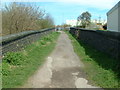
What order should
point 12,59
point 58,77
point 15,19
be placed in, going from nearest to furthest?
1. point 58,77
2. point 12,59
3. point 15,19

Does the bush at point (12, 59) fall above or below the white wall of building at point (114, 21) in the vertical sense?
below

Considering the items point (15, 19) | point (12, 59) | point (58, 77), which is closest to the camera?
point (58, 77)

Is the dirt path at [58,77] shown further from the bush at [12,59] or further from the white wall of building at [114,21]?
the white wall of building at [114,21]

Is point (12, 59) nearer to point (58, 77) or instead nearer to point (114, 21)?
point (58, 77)

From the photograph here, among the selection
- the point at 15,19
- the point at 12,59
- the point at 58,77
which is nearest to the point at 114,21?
the point at 15,19

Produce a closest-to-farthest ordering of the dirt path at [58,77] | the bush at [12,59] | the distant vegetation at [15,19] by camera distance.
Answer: the dirt path at [58,77] → the bush at [12,59] → the distant vegetation at [15,19]

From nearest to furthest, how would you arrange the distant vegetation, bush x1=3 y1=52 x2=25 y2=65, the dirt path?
the dirt path < bush x1=3 y1=52 x2=25 y2=65 < the distant vegetation

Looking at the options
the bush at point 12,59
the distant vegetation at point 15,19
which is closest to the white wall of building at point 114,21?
the distant vegetation at point 15,19

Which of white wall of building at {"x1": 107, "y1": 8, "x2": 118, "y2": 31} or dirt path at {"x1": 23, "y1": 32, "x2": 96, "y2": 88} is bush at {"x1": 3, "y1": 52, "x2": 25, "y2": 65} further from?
white wall of building at {"x1": 107, "y1": 8, "x2": 118, "y2": 31}

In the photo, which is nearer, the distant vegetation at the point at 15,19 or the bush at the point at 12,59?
the bush at the point at 12,59

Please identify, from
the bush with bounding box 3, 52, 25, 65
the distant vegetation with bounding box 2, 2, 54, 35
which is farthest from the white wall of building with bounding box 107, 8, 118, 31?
the bush with bounding box 3, 52, 25, 65

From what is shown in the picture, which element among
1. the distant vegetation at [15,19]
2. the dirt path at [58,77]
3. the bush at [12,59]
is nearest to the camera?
the dirt path at [58,77]

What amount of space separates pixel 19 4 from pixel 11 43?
1174 centimetres

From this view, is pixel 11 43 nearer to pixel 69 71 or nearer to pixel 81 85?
pixel 69 71
